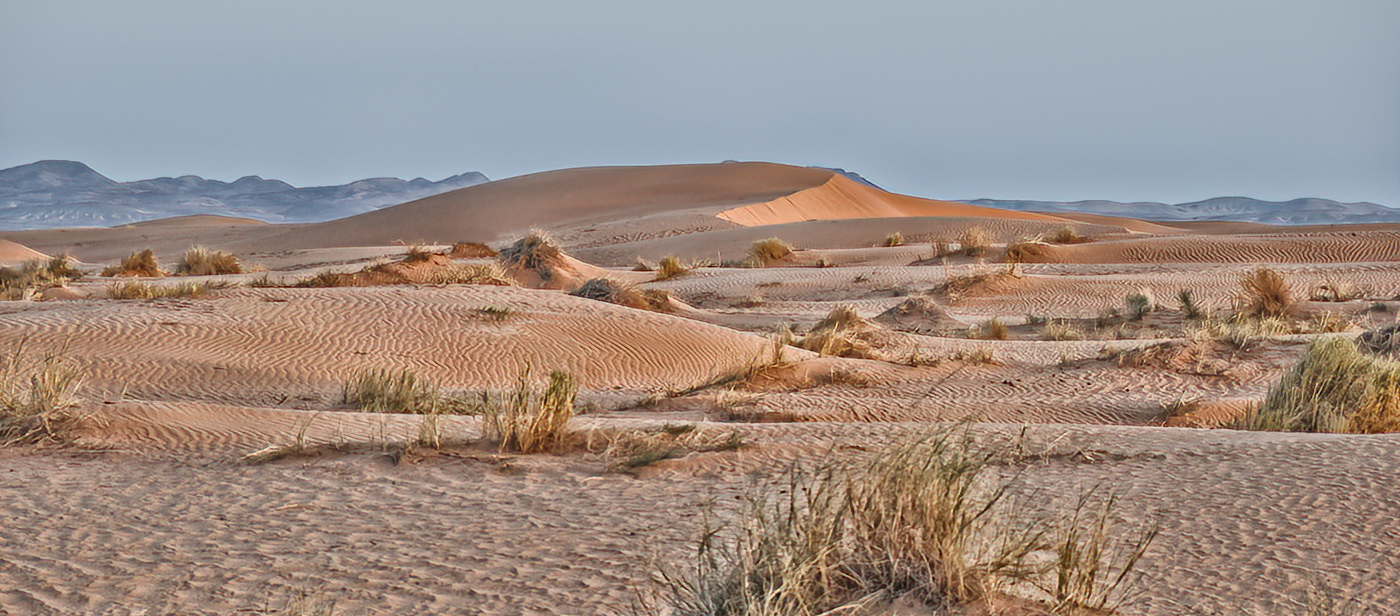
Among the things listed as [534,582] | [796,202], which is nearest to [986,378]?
[534,582]

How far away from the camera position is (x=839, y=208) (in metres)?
60.7

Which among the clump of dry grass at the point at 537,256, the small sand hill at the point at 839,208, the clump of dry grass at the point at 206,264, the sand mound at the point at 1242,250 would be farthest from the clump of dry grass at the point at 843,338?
the small sand hill at the point at 839,208

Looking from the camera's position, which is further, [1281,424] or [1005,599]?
[1281,424]

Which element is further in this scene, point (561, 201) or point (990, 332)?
point (561, 201)

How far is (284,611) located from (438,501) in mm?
1370

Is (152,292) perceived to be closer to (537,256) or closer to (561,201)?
(537,256)

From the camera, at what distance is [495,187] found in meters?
70.0

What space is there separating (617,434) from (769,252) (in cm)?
2213

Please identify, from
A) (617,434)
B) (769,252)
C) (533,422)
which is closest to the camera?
(533,422)

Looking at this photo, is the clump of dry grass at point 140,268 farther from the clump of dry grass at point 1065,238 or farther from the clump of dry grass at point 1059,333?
the clump of dry grass at point 1065,238

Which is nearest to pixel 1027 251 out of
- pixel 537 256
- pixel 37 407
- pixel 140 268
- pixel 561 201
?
pixel 537 256

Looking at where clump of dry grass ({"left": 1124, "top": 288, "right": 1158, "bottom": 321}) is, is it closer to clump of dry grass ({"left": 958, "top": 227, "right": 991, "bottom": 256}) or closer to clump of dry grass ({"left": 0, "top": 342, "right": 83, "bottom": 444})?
clump of dry grass ({"left": 958, "top": 227, "right": 991, "bottom": 256})

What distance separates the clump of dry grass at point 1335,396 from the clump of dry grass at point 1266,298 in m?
7.65

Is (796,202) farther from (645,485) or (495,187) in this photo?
(645,485)
